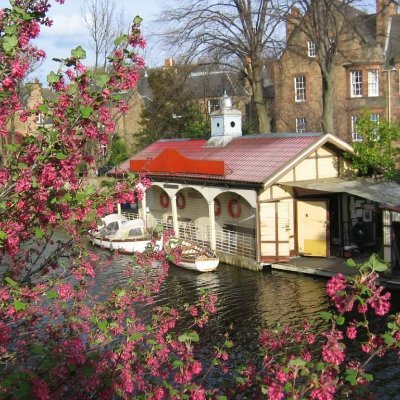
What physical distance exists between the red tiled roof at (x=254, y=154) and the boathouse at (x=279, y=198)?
5cm

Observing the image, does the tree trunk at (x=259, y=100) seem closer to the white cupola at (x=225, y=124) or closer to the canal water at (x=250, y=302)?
the white cupola at (x=225, y=124)

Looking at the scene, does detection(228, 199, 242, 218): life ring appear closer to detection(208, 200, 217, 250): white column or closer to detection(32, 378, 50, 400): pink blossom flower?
detection(208, 200, 217, 250): white column

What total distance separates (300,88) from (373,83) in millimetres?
6212

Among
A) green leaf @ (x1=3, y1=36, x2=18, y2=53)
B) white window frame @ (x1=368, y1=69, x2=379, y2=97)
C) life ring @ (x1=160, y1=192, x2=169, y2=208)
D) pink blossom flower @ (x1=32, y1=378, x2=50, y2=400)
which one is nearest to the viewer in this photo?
pink blossom flower @ (x1=32, y1=378, x2=50, y2=400)

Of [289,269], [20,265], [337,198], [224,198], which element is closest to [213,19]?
[224,198]

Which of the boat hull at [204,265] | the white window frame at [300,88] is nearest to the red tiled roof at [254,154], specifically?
the boat hull at [204,265]

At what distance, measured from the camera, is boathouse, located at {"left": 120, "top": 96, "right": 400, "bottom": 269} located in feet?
74.0

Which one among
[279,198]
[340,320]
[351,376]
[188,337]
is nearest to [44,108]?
[188,337]

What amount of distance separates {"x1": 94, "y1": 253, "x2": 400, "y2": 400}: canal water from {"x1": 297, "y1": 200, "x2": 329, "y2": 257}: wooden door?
1866mm

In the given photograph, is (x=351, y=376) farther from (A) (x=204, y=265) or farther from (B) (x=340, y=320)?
(A) (x=204, y=265)

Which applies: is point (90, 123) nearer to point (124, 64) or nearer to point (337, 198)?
point (124, 64)

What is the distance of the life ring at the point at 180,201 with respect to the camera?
29266mm

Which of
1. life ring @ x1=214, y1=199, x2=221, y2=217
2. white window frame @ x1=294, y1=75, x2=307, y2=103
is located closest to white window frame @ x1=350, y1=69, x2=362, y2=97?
white window frame @ x1=294, y1=75, x2=307, y2=103

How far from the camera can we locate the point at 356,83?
45.4 meters
